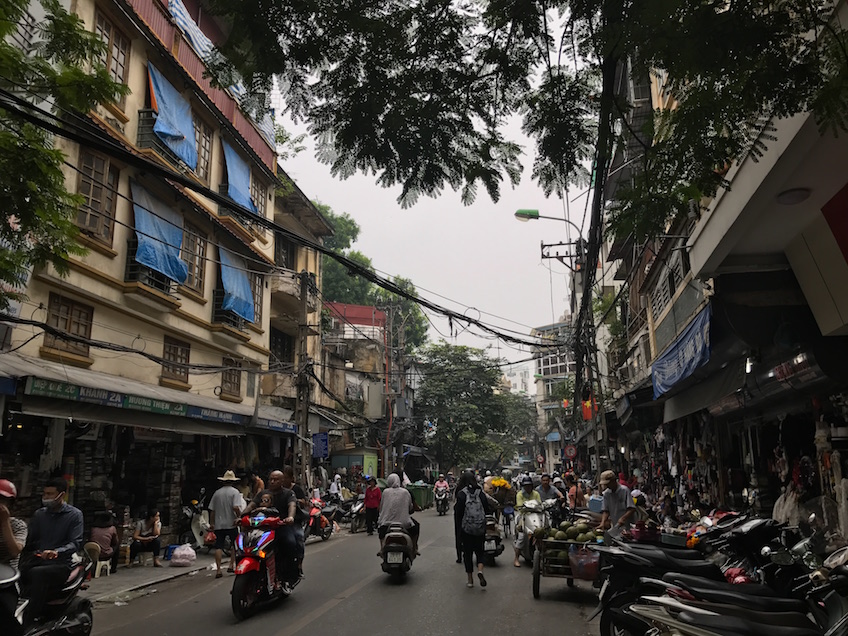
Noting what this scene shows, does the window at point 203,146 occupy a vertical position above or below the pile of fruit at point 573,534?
above

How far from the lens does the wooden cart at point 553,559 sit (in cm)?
770

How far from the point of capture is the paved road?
21.4ft

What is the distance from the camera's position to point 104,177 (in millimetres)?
12453

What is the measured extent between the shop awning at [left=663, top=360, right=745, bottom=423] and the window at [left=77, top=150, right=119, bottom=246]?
11279mm

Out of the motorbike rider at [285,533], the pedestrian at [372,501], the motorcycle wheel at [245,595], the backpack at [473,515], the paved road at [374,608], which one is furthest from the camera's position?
the pedestrian at [372,501]

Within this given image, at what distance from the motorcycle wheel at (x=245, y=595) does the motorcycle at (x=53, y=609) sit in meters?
1.60

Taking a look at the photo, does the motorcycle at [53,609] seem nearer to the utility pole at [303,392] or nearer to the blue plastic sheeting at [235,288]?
the utility pole at [303,392]

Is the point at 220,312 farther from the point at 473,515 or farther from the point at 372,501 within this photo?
the point at 473,515

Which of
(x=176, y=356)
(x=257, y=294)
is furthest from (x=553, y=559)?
(x=257, y=294)

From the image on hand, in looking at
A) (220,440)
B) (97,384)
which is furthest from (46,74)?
(220,440)

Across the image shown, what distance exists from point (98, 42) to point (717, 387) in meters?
9.67

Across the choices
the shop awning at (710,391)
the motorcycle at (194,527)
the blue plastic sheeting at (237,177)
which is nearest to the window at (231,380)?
the motorcycle at (194,527)

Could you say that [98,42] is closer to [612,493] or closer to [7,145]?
[7,145]

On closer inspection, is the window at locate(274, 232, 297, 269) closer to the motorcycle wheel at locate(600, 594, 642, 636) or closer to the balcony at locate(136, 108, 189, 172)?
the balcony at locate(136, 108, 189, 172)
